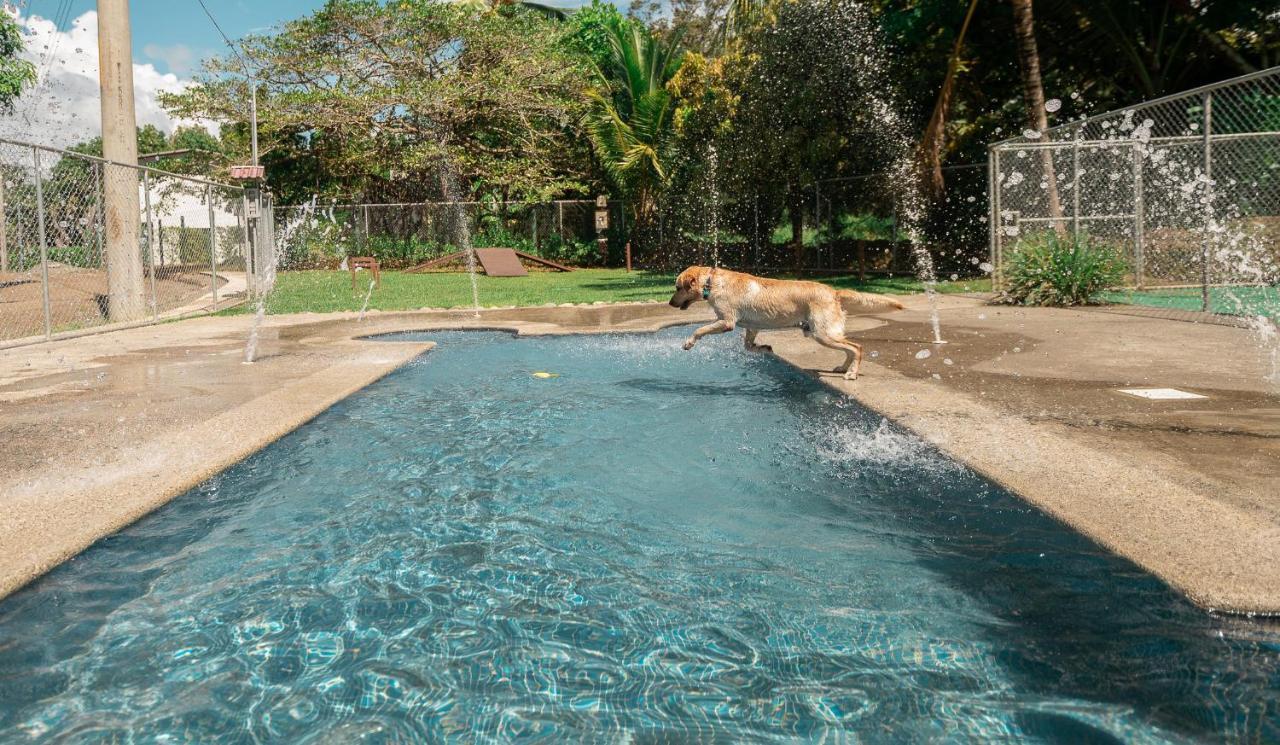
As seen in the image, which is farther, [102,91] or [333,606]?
[102,91]

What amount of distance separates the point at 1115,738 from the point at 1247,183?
50.8 feet

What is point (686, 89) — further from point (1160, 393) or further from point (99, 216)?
point (1160, 393)

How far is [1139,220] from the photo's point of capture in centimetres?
1467

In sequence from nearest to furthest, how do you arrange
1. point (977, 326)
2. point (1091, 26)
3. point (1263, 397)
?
point (1263, 397) < point (977, 326) < point (1091, 26)

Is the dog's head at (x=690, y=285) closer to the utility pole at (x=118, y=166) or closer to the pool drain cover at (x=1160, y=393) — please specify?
the pool drain cover at (x=1160, y=393)

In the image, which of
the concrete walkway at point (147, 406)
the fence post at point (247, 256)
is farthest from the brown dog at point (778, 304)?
the fence post at point (247, 256)

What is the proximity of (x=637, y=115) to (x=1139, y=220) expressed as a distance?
1888cm

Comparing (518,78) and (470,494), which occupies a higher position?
(518,78)

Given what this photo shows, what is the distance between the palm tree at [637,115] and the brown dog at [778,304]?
22.2 m

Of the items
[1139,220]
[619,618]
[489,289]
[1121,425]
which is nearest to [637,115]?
[489,289]

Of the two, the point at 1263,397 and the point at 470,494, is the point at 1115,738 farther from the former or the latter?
the point at 1263,397

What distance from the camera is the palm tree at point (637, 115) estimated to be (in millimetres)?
30391

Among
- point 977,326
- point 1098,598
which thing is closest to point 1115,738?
point 1098,598

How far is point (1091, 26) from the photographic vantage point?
862 inches
